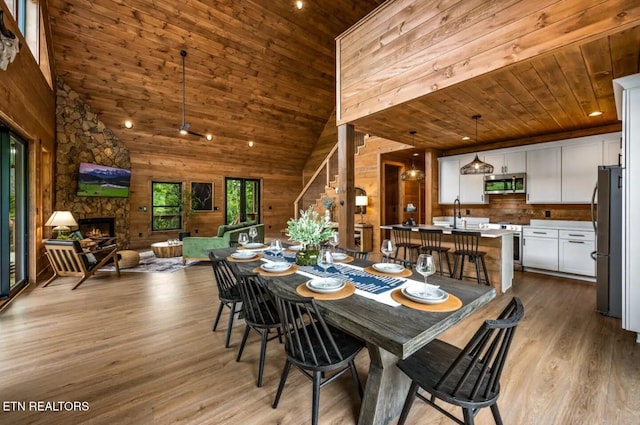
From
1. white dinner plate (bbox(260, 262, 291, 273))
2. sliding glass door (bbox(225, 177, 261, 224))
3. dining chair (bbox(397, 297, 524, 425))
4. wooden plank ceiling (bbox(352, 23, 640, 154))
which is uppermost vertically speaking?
wooden plank ceiling (bbox(352, 23, 640, 154))

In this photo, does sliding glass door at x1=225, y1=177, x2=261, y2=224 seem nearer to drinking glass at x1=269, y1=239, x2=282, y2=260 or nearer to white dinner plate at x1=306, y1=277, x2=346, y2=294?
Result: drinking glass at x1=269, y1=239, x2=282, y2=260

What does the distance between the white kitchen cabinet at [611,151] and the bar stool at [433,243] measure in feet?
9.55

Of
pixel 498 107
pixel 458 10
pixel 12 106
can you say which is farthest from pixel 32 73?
pixel 498 107

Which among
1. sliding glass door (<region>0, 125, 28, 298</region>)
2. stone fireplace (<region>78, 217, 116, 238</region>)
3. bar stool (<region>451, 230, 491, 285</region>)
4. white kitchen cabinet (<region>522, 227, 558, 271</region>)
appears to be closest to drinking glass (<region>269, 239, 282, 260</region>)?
bar stool (<region>451, 230, 491, 285</region>)

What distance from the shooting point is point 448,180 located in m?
6.42

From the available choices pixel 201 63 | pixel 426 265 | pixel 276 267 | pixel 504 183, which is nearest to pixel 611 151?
pixel 504 183

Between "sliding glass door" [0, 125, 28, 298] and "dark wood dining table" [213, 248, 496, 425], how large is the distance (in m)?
4.17

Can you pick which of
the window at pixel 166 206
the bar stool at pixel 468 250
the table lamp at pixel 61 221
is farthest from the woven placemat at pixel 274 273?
the window at pixel 166 206

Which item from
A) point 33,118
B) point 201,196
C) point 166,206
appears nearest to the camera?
point 33,118

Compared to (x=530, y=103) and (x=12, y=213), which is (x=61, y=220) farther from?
(x=530, y=103)

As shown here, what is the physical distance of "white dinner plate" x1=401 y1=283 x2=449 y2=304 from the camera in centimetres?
161

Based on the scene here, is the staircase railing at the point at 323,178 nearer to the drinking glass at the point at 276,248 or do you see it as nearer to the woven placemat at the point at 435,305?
the drinking glass at the point at 276,248

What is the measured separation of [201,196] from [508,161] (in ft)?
27.5

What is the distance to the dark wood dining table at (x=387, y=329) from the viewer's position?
131cm
